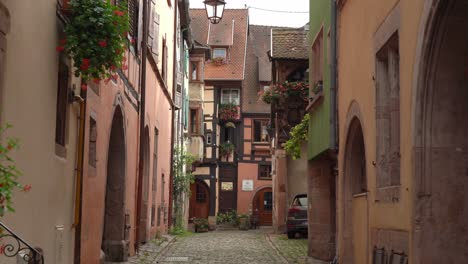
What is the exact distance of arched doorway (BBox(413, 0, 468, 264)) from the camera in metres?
6.94

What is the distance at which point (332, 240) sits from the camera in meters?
16.9

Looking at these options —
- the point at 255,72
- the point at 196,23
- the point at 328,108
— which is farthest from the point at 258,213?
the point at 328,108

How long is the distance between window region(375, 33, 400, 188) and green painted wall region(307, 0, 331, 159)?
4.49 meters

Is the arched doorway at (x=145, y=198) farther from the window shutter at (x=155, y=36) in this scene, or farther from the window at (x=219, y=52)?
the window at (x=219, y=52)

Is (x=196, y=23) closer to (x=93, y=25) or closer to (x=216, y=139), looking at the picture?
(x=216, y=139)

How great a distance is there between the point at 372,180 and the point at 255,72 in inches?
1604

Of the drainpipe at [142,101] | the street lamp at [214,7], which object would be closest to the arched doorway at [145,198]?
the drainpipe at [142,101]

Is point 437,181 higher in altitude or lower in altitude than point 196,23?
lower

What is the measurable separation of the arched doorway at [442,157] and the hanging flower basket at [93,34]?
11.8 feet

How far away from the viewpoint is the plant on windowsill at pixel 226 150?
46.6 meters

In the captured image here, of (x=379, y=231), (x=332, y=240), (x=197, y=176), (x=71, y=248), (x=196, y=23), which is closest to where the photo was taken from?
(x=379, y=231)

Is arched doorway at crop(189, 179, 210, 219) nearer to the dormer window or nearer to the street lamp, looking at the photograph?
the dormer window

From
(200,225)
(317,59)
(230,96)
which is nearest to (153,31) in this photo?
(317,59)

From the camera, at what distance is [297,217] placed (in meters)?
25.1
